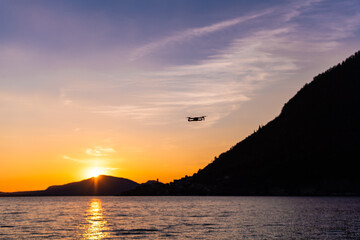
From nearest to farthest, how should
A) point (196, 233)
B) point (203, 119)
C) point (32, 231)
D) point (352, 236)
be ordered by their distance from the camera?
point (352, 236) → point (196, 233) → point (32, 231) → point (203, 119)

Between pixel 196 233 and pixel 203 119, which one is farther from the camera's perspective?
pixel 203 119

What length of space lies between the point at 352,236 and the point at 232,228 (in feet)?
83.2

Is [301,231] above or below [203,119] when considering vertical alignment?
below

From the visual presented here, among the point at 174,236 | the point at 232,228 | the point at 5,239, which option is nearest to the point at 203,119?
the point at 232,228

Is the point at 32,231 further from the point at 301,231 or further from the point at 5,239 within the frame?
the point at 301,231

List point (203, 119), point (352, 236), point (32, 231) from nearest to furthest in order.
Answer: point (352, 236)
point (32, 231)
point (203, 119)

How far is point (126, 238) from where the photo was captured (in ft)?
258

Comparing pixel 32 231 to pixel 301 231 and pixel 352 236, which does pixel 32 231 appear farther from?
pixel 352 236

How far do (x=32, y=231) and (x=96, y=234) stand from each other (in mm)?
16277

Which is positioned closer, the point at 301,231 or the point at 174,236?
the point at 174,236

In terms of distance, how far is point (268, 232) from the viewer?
84562 mm

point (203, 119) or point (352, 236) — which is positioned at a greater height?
point (203, 119)

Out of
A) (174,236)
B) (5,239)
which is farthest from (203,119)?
(5,239)

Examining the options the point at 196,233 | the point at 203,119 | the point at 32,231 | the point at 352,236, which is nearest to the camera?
the point at 352,236
